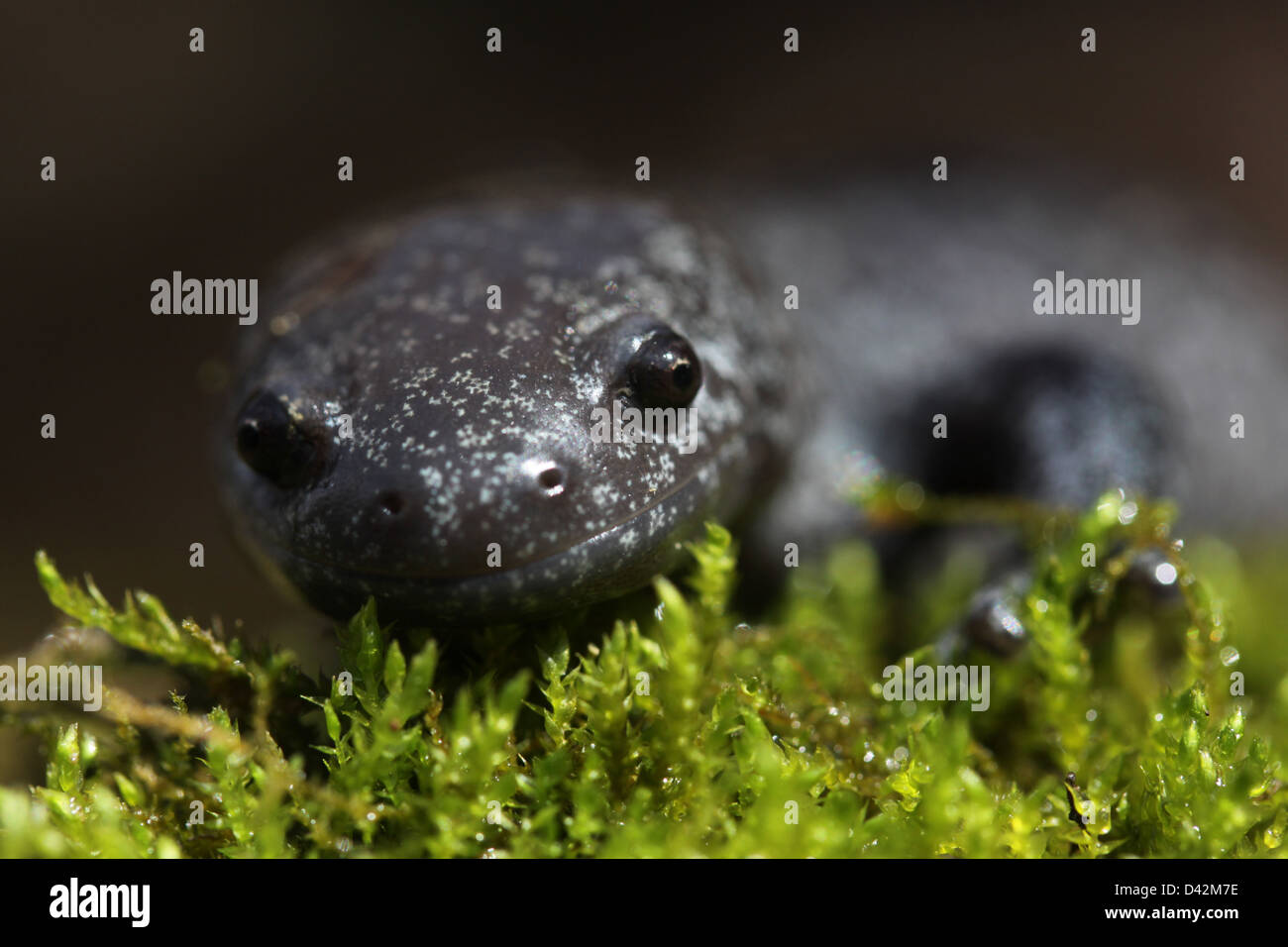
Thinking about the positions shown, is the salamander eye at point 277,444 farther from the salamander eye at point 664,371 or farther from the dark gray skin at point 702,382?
the salamander eye at point 664,371

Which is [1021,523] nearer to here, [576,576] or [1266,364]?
[576,576]

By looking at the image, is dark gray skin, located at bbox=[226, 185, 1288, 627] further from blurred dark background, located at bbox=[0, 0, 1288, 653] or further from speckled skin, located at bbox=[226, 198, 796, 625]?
blurred dark background, located at bbox=[0, 0, 1288, 653]

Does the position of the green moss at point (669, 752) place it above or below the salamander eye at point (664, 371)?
below

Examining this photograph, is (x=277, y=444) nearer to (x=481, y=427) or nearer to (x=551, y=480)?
(x=481, y=427)

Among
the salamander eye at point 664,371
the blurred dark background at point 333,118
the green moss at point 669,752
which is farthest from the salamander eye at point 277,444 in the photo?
the blurred dark background at point 333,118

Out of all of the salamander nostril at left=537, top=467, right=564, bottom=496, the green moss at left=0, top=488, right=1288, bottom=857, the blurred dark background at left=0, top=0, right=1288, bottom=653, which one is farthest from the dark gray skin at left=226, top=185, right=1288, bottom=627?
the blurred dark background at left=0, top=0, right=1288, bottom=653
